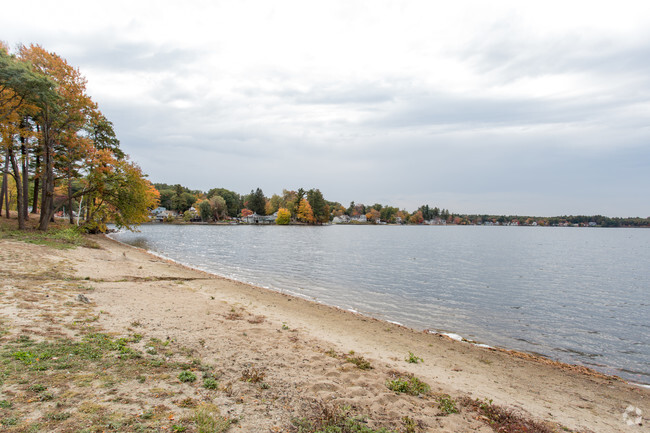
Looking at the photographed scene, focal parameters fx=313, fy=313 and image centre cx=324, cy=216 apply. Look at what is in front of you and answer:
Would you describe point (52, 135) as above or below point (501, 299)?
above

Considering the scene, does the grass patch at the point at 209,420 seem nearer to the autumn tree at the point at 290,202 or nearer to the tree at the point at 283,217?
the tree at the point at 283,217

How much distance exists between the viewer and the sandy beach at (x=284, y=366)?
4965 millimetres

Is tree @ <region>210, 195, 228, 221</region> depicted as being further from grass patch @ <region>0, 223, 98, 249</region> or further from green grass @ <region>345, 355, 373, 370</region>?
green grass @ <region>345, 355, 373, 370</region>

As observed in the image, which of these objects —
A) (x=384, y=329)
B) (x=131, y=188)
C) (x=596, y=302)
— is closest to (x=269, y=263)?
(x=131, y=188)

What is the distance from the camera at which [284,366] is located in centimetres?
688

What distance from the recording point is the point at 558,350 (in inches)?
472

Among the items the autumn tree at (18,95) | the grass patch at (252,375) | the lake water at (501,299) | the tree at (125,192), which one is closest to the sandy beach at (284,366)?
the grass patch at (252,375)

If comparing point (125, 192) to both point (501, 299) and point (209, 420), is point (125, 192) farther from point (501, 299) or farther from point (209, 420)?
point (501, 299)

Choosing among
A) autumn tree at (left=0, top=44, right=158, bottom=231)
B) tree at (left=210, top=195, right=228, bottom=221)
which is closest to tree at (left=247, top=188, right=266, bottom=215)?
tree at (left=210, top=195, right=228, bottom=221)

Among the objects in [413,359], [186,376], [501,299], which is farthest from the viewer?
[501,299]

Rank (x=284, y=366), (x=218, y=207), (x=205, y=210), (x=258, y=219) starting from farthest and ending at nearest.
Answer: (x=258, y=219)
(x=218, y=207)
(x=205, y=210)
(x=284, y=366)

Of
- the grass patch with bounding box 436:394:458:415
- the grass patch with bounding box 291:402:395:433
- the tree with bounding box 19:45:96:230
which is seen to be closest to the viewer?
the grass patch with bounding box 291:402:395:433

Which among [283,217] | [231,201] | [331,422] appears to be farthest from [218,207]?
[331,422]

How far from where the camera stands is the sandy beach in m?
4.96
